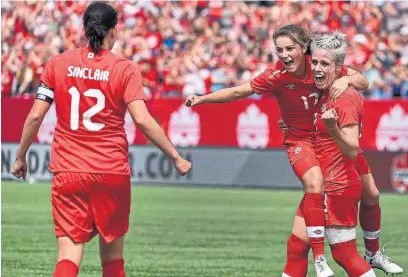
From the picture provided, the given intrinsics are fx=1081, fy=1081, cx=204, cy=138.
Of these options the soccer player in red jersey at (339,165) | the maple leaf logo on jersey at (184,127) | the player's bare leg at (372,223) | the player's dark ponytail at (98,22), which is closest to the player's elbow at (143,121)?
the player's dark ponytail at (98,22)

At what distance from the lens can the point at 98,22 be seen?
275 inches

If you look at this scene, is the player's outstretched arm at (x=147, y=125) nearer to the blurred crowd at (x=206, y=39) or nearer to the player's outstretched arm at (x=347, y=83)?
the player's outstretched arm at (x=347, y=83)

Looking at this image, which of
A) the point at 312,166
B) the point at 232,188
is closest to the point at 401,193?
the point at 232,188

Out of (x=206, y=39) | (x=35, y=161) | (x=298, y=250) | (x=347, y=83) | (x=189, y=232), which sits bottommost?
(x=189, y=232)

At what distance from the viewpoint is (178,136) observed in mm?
21766

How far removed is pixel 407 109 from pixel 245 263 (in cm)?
950

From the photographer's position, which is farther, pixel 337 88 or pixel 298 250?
pixel 298 250

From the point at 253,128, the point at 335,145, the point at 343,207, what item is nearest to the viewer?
the point at 343,207

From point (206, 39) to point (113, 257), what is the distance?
729 inches

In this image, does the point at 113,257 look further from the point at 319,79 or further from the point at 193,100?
the point at 319,79

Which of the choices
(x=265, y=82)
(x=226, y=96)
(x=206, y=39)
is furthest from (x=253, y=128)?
(x=265, y=82)

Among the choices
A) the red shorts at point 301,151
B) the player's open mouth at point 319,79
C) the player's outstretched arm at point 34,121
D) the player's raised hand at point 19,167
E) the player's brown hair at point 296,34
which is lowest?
the player's raised hand at point 19,167

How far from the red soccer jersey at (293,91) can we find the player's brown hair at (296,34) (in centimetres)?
16

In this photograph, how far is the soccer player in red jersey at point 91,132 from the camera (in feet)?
22.9
